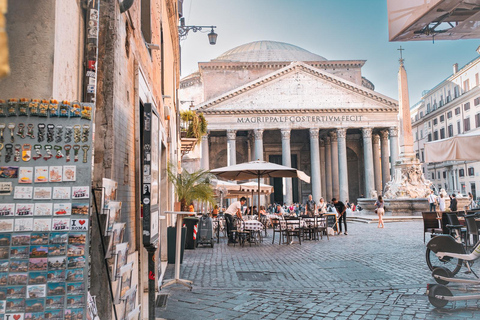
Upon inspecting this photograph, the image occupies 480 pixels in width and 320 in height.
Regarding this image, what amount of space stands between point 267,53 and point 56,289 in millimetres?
43328

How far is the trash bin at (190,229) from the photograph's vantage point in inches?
323

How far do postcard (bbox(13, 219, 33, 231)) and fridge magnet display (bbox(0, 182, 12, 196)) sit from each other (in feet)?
0.43

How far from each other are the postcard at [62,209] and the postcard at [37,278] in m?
0.28

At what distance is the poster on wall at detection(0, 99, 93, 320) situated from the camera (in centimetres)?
192

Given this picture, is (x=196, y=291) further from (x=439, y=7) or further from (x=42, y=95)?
(x=439, y=7)

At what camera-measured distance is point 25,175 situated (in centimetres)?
197

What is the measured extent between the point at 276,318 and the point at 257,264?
3207 mm

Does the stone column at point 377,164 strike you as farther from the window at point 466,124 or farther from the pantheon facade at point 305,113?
the window at point 466,124

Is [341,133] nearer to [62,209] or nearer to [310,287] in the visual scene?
[310,287]

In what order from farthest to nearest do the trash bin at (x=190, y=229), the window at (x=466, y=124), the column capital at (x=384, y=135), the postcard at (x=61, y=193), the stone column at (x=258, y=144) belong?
the window at (x=466, y=124)
the column capital at (x=384, y=135)
the stone column at (x=258, y=144)
the trash bin at (x=190, y=229)
the postcard at (x=61, y=193)

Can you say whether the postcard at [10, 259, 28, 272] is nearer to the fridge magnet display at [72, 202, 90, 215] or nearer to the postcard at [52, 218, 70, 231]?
the postcard at [52, 218, 70, 231]

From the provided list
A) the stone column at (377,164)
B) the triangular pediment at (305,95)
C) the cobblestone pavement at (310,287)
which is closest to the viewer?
the cobblestone pavement at (310,287)

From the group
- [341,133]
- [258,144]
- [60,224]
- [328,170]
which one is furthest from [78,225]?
[328,170]

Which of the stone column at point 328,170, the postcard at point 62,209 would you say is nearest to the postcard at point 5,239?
the postcard at point 62,209
